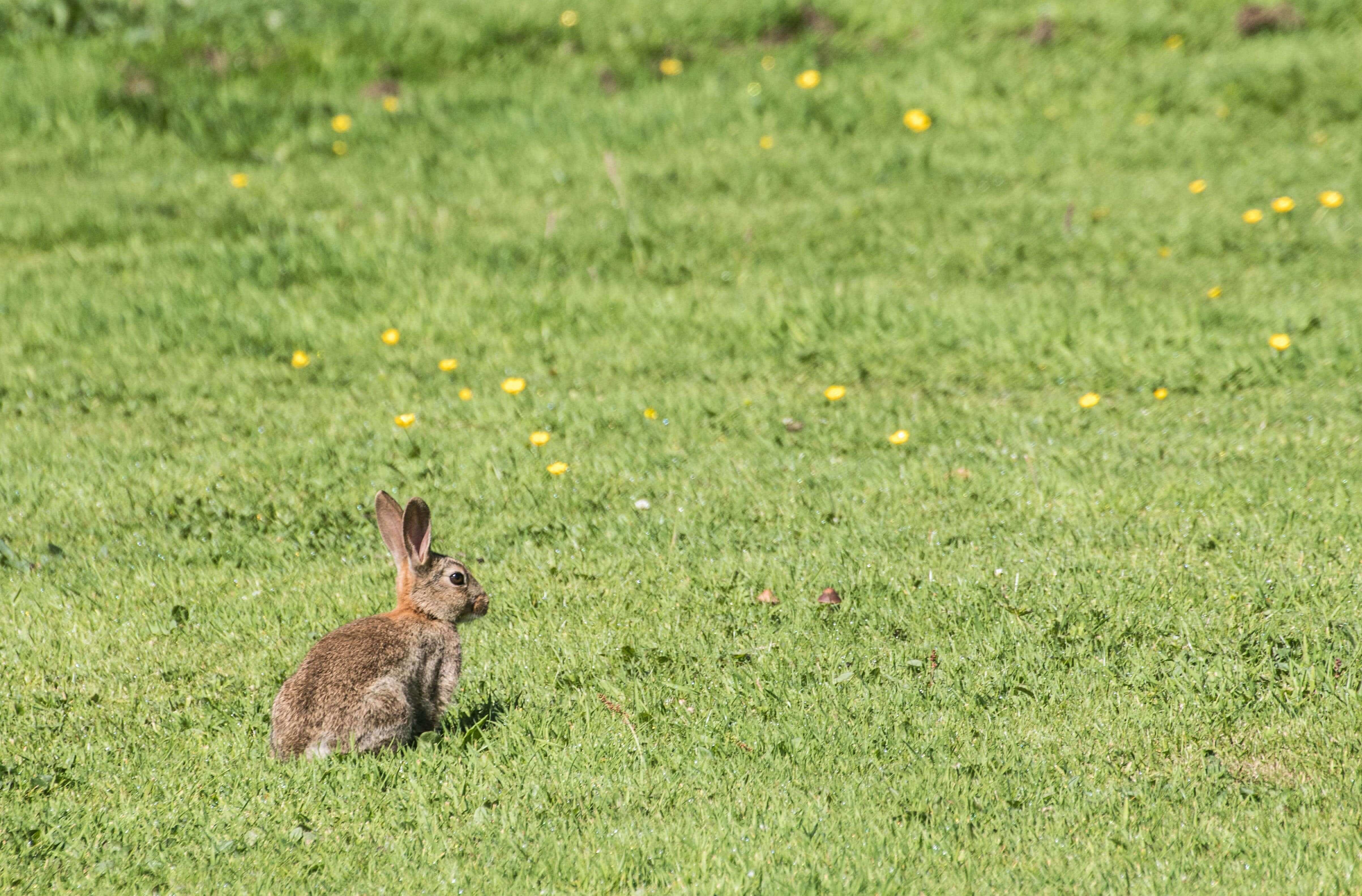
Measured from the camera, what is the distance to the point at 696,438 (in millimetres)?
7867

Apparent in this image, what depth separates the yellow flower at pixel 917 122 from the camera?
39.7 ft

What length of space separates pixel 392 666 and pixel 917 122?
8629 mm

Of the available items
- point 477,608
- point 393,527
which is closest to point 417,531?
point 393,527

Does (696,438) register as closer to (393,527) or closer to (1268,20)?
(393,527)

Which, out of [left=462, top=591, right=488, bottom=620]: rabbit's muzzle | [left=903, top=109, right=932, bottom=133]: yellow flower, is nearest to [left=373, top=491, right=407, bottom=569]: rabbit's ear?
[left=462, top=591, right=488, bottom=620]: rabbit's muzzle

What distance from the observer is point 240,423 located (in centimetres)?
813

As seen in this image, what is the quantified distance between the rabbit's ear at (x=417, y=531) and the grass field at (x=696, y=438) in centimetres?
59

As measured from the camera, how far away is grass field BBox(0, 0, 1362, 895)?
176 inches

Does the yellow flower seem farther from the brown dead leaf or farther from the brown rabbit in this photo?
the brown rabbit

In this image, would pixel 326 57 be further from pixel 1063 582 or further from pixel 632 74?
pixel 1063 582

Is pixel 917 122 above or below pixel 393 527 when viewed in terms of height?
below

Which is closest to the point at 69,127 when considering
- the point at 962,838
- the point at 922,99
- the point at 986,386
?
the point at 922,99

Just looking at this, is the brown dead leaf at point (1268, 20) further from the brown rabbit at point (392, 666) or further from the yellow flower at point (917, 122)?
the brown rabbit at point (392, 666)

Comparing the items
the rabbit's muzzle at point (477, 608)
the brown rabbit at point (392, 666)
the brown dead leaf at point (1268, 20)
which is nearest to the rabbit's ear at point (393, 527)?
the brown rabbit at point (392, 666)
